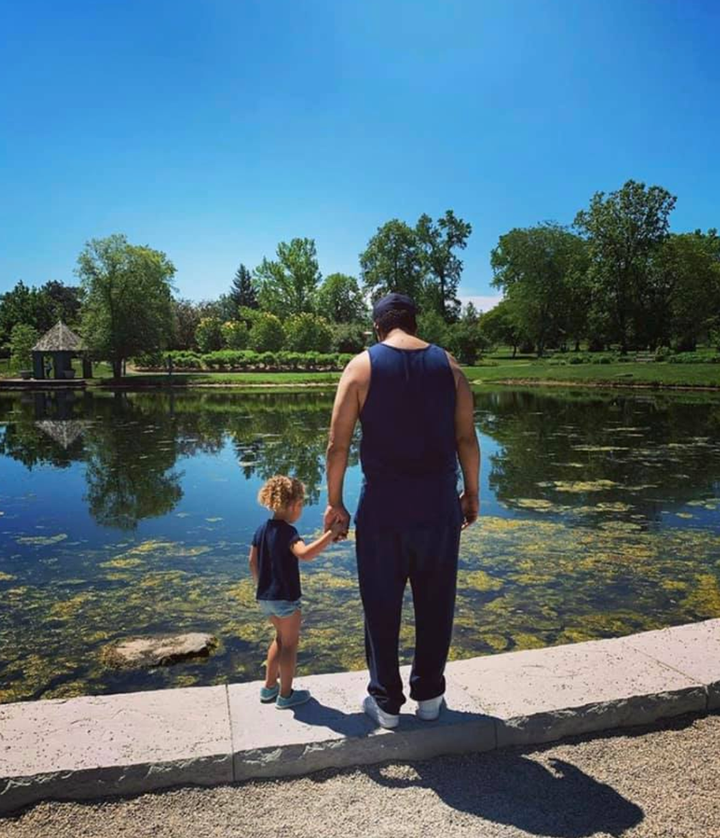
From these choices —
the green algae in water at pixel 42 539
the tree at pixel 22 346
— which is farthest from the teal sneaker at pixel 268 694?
the tree at pixel 22 346

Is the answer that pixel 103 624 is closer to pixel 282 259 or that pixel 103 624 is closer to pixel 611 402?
pixel 611 402

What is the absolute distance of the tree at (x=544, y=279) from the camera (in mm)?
61281

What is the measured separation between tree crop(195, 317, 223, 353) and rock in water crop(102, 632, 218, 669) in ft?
197

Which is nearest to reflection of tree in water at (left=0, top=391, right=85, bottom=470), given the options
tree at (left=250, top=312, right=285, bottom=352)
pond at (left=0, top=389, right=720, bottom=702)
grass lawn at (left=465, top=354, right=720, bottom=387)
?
pond at (left=0, top=389, right=720, bottom=702)

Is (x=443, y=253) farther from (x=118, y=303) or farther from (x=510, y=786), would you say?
(x=510, y=786)

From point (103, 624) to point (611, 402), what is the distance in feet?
81.2

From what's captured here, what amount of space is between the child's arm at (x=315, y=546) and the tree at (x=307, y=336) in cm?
5312

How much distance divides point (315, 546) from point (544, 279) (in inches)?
2462

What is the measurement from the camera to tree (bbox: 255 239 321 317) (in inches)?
2869

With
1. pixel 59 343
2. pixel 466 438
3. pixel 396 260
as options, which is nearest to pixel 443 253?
pixel 396 260

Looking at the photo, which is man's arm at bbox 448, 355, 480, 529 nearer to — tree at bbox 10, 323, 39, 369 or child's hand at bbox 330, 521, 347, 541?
child's hand at bbox 330, 521, 347, 541

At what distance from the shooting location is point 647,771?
2727 millimetres

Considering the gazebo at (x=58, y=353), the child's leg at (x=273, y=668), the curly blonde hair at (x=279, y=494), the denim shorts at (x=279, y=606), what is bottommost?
the child's leg at (x=273, y=668)

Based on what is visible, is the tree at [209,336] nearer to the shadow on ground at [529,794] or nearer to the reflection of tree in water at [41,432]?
the reflection of tree in water at [41,432]
